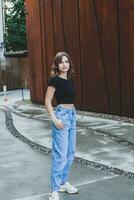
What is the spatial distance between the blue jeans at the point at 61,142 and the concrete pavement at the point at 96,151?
405 millimetres

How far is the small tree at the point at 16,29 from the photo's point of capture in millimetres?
42656

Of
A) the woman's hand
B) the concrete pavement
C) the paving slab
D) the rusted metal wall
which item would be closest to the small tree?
the rusted metal wall

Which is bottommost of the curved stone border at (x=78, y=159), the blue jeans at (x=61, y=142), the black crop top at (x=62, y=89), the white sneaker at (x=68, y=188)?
the curved stone border at (x=78, y=159)

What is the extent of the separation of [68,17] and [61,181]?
12227 millimetres

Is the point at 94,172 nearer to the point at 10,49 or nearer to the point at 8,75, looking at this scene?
the point at 8,75

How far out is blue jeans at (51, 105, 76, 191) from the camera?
258 inches

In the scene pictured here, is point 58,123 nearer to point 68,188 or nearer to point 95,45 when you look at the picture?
point 68,188

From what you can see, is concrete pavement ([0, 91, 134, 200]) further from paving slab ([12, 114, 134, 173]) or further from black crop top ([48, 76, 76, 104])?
black crop top ([48, 76, 76, 104])

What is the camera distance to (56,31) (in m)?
19.7

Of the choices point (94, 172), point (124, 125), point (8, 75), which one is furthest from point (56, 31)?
point (8, 75)

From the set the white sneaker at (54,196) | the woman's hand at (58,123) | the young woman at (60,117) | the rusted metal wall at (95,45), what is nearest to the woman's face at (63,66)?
the young woman at (60,117)

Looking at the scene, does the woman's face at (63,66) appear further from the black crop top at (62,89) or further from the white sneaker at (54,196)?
the white sneaker at (54,196)

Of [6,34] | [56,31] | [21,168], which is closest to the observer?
[21,168]

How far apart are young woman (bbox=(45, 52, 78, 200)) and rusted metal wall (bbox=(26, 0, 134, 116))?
812 centimetres
